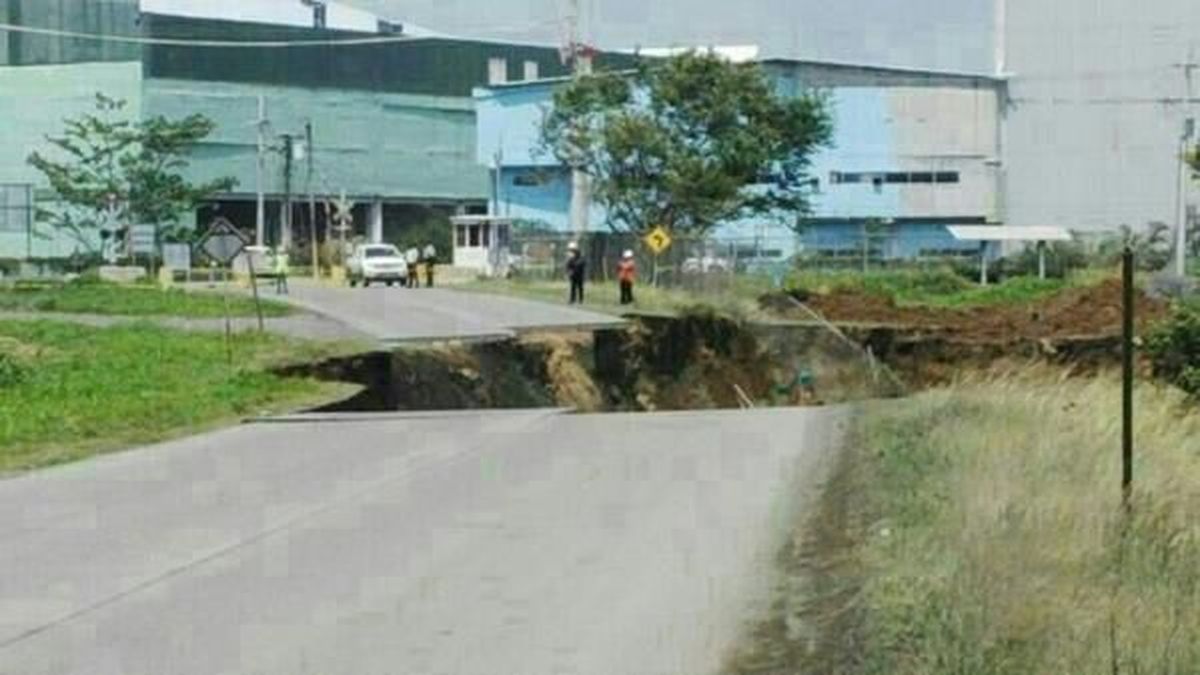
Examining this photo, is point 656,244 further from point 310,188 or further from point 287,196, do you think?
point 310,188

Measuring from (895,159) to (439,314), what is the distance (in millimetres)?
58810

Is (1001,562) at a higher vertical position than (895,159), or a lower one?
lower

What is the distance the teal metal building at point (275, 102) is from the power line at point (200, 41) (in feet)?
0.77

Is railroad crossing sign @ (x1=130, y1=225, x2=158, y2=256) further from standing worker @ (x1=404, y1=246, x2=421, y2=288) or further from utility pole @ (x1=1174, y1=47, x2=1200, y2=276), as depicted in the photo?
utility pole @ (x1=1174, y1=47, x2=1200, y2=276)

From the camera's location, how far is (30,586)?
13.3 m

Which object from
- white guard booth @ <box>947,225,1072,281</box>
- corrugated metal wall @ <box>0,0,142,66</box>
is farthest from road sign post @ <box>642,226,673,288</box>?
corrugated metal wall @ <box>0,0,142,66</box>

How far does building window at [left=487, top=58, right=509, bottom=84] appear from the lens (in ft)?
413

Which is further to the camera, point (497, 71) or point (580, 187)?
point (497, 71)

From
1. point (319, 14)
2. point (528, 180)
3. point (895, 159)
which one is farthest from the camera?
point (319, 14)

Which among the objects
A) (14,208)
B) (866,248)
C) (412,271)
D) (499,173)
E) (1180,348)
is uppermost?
(499,173)

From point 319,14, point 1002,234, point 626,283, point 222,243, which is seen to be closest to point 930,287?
point 626,283

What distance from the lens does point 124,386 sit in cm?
3127

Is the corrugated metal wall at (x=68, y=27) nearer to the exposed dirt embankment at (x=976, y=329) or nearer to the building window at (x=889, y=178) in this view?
the building window at (x=889, y=178)

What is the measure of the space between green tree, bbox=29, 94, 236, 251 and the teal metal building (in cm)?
367
